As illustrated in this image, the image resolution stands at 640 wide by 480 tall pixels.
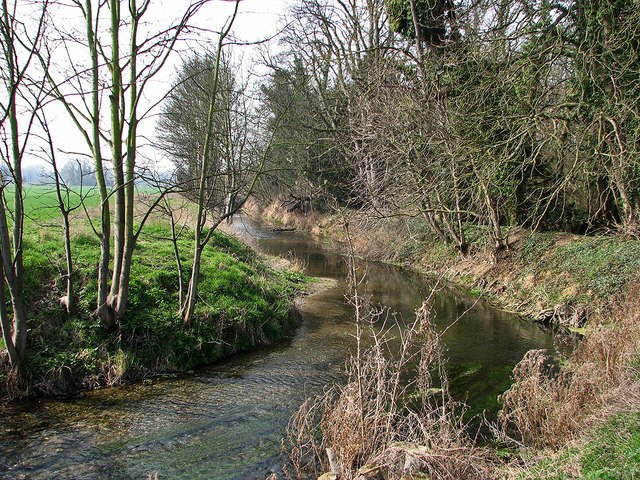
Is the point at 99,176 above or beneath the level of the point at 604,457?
above

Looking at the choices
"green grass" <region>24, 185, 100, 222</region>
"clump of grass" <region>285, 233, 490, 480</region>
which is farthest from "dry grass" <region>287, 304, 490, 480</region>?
"green grass" <region>24, 185, 100, 222</region>

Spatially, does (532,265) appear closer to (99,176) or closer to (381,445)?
(381,445)

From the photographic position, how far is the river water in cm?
559

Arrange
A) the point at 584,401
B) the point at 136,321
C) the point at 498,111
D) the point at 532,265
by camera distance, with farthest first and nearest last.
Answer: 1. the point at 532,265
2. the point at 498,111
3. the point at 136,321
4. the point at 584,401

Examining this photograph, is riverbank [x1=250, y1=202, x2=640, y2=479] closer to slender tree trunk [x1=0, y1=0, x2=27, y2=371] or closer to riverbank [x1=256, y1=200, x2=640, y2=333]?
riverbank [x1=256, y1=200, x2=640, y2=333]

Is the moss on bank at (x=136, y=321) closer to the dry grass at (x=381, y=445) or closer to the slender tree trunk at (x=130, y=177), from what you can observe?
the slender tree trunk at (x=130, y=177)

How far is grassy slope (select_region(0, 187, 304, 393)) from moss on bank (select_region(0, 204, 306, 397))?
0.05 ft

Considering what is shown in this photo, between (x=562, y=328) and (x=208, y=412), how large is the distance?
27.6 ft

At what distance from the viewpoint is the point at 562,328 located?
11.4 m

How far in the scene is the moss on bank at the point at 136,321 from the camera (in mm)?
7562

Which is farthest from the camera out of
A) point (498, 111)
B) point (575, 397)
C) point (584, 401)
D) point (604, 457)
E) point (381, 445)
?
point (498, 111)

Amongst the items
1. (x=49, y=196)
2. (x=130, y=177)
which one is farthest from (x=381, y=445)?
(x=49, y=196)

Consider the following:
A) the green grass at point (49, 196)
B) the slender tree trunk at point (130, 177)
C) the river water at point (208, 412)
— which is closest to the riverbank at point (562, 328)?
the river water at point (208, 412)

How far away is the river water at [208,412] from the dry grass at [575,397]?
3.86 feet
